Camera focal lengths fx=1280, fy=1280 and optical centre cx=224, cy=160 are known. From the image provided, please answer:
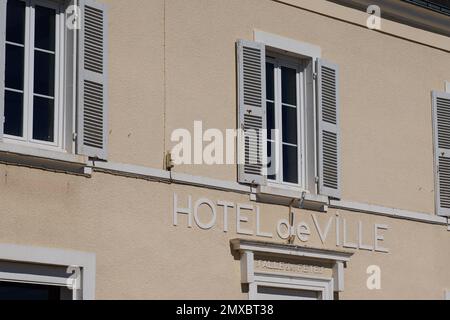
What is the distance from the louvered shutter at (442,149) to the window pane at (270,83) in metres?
2.61

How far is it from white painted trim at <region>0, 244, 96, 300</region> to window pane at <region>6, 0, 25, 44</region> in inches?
81.1

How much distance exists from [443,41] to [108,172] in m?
5.83

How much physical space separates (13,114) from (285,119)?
366 cm

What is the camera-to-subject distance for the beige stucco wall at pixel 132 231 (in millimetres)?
11930

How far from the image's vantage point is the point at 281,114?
47.7 ft

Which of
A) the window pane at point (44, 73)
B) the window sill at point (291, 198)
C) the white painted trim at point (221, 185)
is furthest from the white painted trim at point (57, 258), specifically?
the window sill at point (291, 198)

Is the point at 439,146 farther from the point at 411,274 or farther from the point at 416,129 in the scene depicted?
the point at 411,274

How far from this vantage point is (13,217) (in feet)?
38.7

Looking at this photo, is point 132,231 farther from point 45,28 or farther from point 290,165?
point 290,165

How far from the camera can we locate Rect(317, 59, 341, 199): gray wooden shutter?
573 inches

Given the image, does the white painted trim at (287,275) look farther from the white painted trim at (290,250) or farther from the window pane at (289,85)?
Answer: the window pane at (289,85)

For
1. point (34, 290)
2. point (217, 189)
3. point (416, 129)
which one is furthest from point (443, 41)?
point (34, 290)
